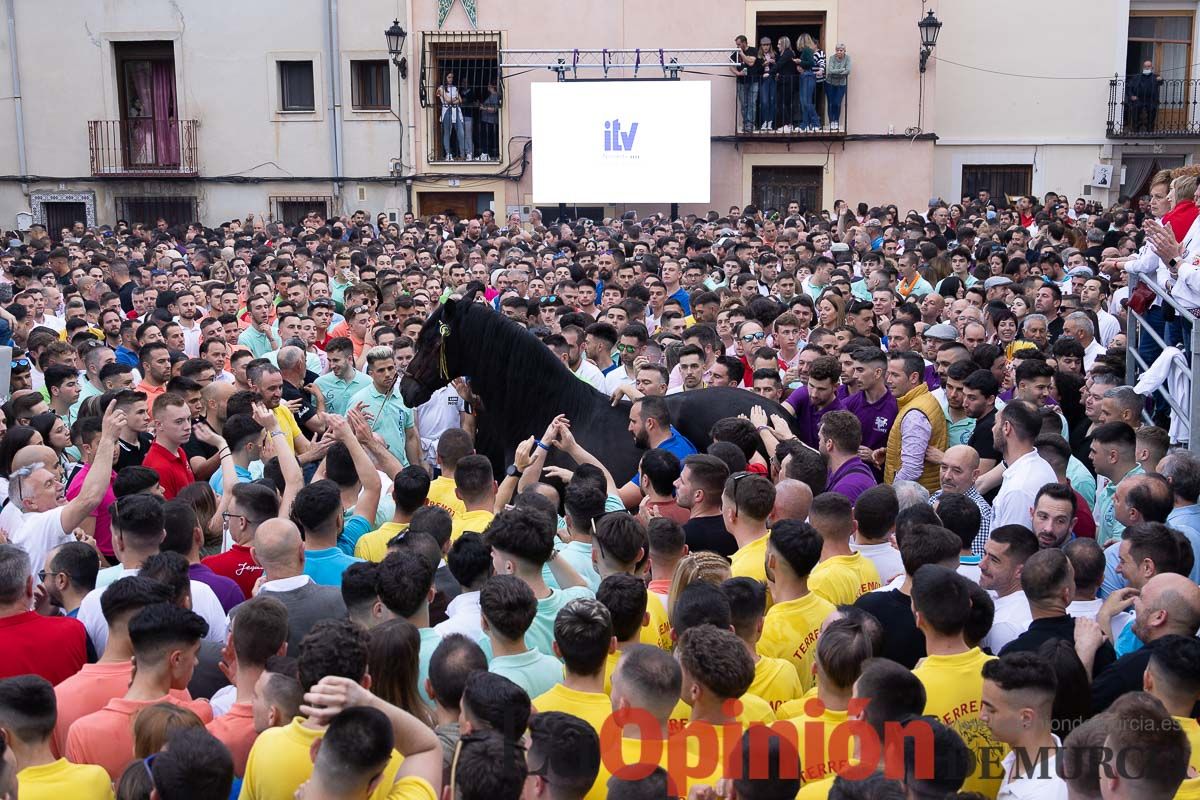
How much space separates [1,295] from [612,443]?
7.74 m

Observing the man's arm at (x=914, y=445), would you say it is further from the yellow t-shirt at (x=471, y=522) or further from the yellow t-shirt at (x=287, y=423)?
the yellow t-shirt at (x=287, y=423)

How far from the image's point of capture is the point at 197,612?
4.93 meters

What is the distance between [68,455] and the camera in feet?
24.1

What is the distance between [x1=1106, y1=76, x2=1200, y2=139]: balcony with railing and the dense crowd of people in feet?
54.6

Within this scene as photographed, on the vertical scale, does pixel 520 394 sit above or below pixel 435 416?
above

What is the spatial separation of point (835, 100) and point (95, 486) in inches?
788

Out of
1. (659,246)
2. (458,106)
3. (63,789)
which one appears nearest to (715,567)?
(63,789)

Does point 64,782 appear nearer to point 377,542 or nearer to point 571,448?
point 377,542

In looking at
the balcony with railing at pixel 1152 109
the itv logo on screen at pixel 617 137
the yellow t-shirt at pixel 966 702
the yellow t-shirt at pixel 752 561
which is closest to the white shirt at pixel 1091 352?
the yellow t-shirt at pixel 752 561

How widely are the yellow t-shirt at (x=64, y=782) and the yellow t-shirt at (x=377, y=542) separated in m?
2.06

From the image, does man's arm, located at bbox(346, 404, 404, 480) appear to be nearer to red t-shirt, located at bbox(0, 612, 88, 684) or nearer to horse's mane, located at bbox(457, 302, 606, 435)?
horse's mane, located at bbox(457, 302, 606, 435)

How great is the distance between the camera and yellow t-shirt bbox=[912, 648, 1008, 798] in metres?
3.97

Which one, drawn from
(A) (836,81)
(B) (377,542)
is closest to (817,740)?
(B) (377,542)

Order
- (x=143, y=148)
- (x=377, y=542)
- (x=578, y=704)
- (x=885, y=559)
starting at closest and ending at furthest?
(x=578, y=704) → (x=885, y=559) → (x=377, y=542) → (x=143, y=148)
